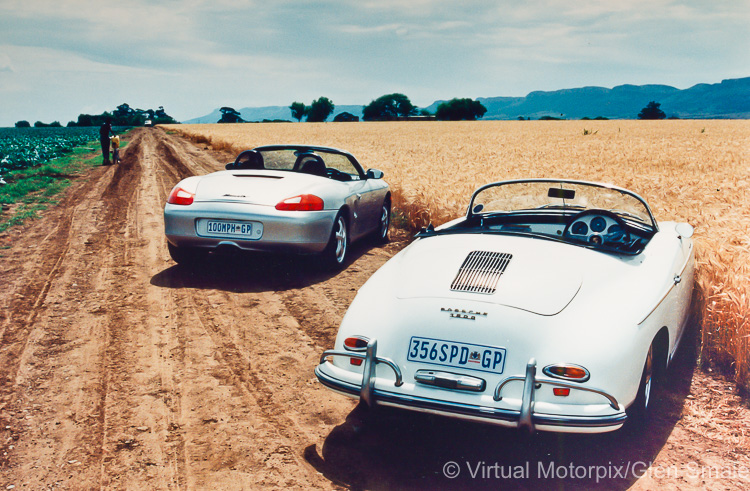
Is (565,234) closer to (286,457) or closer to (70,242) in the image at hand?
(286,457)

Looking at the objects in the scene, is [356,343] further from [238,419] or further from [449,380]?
[238,419]

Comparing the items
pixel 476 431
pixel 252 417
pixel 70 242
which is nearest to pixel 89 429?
pixel 252 417

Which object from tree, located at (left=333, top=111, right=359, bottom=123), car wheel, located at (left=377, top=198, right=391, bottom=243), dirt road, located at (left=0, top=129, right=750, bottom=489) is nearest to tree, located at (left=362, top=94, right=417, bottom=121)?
tree, located at (left=333, top=111, right=359, bottom=123)

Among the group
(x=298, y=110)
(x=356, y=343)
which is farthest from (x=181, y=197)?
(x=298, y=110)

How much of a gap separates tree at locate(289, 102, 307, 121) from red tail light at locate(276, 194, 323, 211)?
178m

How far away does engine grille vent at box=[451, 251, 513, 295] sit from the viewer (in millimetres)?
2885

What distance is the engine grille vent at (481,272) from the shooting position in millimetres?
2885

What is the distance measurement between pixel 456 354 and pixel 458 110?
131 metres

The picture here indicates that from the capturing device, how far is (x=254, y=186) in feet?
20.2

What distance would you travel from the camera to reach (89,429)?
10.2 feet

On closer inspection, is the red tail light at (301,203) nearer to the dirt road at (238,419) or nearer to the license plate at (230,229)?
the license plate at (230,229)

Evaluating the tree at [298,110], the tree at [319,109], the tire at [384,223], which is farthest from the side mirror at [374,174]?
the tree at [298,110]

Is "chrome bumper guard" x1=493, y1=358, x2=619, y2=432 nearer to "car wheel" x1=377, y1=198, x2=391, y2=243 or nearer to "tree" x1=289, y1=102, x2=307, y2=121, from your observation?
"car wheel" x1=377, y1=198, x2=391, y2=243

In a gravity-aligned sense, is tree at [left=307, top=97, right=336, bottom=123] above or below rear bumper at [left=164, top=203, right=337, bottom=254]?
above
